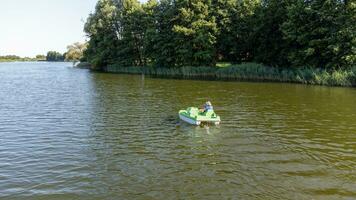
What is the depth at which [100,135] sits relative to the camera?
1862 cm

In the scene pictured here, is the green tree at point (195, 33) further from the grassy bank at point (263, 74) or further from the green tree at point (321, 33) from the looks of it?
the green tree at point (321, 33)

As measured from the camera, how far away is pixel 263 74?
174ft

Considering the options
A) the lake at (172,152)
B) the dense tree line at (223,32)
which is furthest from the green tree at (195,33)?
the lake at (172,152)

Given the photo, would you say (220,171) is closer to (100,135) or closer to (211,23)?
(100,135)

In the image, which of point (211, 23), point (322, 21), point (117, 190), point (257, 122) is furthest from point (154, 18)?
point (117, 190)

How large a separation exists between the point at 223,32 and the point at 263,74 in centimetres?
1552

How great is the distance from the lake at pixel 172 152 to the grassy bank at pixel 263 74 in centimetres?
1582

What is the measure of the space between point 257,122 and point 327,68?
2951 centimetres

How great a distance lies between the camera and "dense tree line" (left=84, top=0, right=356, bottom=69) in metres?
47.9

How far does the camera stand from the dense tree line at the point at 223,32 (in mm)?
47875

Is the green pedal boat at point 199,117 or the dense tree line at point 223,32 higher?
the dense tree line at point 223,32

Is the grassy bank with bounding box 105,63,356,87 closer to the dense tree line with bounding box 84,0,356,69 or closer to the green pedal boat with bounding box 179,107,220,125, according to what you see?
the dense tree line with bounding box 84,0,356,69

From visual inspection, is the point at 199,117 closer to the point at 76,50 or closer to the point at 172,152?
the point at 172,152

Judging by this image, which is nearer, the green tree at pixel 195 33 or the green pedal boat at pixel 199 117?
the green pedal boat at pixel 199 117
